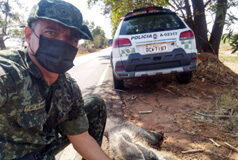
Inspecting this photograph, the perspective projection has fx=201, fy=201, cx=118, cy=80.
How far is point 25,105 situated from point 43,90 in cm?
21

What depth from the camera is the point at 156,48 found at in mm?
4227

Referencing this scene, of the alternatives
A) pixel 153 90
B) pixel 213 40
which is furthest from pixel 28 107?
pixel 213 40

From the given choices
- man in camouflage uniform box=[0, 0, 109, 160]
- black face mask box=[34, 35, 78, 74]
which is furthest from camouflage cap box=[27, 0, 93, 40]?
black face mask box=[34, 35, 78, 74]

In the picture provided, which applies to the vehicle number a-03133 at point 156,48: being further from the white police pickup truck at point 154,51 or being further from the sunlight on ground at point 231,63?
the sunlight on ground at point 231,63

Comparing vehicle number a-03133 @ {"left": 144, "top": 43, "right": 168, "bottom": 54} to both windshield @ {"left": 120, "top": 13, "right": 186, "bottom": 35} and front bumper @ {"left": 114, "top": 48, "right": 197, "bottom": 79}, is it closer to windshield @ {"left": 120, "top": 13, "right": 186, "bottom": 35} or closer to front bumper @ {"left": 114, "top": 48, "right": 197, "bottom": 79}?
front bumper @ {"left": 114, "top": 48, "right": 197, "bottom": 79}

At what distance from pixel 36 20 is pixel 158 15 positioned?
3737 millimetres

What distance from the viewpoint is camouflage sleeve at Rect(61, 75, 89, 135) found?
5.84ft

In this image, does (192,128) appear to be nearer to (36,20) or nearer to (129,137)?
(129,137)

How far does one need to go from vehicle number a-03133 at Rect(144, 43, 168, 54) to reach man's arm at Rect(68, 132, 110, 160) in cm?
282

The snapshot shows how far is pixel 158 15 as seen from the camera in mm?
4703

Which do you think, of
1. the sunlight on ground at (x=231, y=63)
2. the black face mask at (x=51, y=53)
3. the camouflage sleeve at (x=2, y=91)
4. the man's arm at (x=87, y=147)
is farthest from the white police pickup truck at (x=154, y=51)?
the sunlight on ground at (x=231, y=63)

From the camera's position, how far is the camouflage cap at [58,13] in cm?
146

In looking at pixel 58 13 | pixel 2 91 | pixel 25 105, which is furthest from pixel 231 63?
pixel 2 91

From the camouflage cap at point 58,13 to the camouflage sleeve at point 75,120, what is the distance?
564 millimetres
